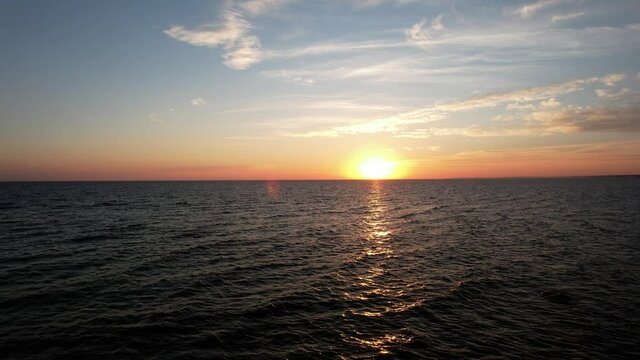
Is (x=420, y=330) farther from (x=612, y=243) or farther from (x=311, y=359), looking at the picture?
(x=612, y=243)

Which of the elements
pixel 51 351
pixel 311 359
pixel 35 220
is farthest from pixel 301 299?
pixel 35 220

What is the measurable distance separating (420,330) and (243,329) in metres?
8.82

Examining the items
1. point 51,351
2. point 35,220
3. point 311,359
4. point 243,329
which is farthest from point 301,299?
point 35,220

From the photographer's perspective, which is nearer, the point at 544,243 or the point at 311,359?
the point at 311,359

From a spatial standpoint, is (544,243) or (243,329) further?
(544,243)

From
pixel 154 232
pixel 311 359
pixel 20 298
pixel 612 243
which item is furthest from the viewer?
pixel 154 232

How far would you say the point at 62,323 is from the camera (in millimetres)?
18969

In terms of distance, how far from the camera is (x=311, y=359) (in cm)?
1584

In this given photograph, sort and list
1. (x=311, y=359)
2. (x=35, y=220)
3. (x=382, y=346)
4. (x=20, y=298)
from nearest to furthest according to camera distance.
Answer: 1. (x=311, y=359)
2. (x=382, y=346)
3. (x=20, y=298)
4. (x=35, y=220)

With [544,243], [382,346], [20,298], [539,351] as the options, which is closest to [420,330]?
[382,346]

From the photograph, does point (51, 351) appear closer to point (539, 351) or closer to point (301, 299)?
point (301, 299)

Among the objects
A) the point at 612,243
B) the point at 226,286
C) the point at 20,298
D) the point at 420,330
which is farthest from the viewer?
the point at 612,243

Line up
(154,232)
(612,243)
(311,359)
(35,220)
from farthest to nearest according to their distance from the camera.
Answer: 1. (35,220)
2. (154,232)
3. (612,243)
4. (311,359)

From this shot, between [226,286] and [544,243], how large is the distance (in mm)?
34007
